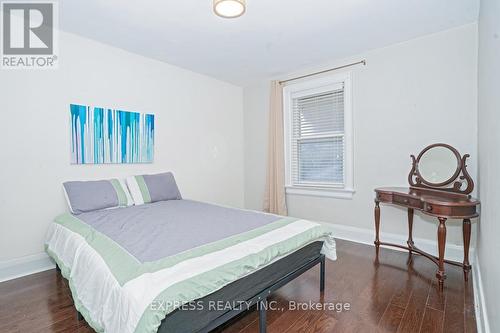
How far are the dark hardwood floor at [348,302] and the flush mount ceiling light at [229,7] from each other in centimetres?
223

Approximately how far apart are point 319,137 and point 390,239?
5.23ft

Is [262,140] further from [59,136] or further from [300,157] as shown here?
[59,136]

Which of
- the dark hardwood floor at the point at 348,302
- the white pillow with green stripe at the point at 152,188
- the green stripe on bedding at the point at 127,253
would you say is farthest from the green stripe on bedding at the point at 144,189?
the dark hardwood floor at the point at 348,302

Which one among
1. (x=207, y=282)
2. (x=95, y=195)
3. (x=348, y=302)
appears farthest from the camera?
(x=95, y=195)

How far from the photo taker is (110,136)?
2.87 m

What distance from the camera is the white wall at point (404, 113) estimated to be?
2492 mm

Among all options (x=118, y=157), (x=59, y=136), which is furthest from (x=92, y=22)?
(x=118, y=157)

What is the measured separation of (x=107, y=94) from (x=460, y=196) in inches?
149

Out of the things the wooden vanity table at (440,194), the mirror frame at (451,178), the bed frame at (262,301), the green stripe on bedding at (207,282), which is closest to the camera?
the green stripe on bedding at (207,282)

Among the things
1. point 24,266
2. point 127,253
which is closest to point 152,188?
point 24,266

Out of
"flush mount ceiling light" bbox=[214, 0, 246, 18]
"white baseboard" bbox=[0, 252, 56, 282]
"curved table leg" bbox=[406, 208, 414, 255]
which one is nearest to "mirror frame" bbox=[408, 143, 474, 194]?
"curved table leg" bbox=[406, 208, 414, 255]

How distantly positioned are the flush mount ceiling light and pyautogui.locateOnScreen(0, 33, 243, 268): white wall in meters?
1.70

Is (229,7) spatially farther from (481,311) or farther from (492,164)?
(481,311)

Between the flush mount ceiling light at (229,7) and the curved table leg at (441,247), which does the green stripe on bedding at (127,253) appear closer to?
the curved table leg at (441,247)
